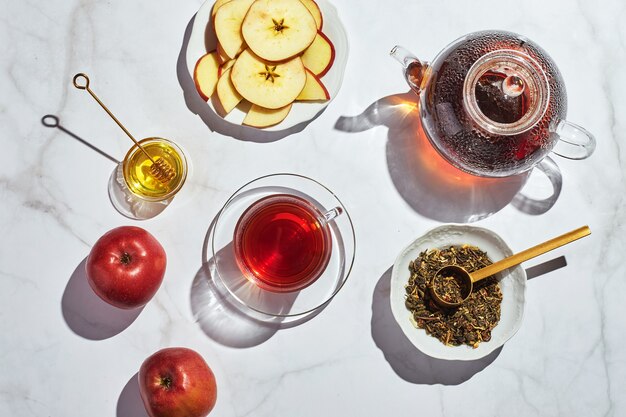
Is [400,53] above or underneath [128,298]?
above

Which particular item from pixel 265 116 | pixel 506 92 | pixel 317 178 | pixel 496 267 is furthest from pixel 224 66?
pixel 496 267

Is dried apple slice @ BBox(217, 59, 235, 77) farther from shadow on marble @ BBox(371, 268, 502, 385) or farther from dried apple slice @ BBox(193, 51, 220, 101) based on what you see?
shadow on marble @ BBox(371, 268, 502, 385)

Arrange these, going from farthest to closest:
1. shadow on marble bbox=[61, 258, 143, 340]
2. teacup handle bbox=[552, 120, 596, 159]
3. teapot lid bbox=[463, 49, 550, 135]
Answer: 1. shadow on marble bbox=[61, 258, 143, 340]
2. teacup handle bbox=[552, 120, 596, 159]
3. teapot lid bbox=[463, 49, 550, 135]

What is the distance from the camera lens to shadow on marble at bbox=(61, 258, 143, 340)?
1.18m

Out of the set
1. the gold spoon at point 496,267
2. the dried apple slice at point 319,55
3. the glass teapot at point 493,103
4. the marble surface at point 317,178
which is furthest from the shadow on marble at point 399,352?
the dried apple slice at point 319,55

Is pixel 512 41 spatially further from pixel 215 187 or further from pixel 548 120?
pixel 215 187

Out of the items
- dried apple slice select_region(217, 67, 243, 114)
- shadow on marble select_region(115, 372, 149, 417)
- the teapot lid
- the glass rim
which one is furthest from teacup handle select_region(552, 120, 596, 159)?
shadow on marble select_region(115, 372, 149, 417)

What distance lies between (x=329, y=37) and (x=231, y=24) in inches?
7.5

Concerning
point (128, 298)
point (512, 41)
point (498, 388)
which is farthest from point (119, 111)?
point (498, 388)

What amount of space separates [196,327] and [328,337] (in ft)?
0.86

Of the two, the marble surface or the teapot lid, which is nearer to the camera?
the teapot lid

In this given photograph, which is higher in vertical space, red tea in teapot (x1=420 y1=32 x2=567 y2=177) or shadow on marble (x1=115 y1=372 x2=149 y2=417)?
red tea in teapot (x1=420 y1=32 x2=567 y2=177)

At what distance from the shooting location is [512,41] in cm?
104

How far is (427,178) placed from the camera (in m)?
1.21
